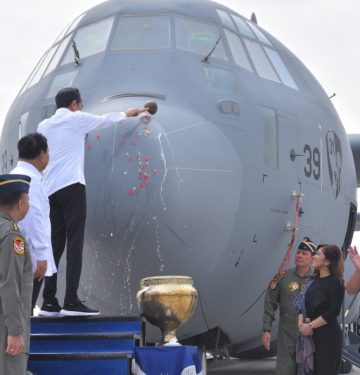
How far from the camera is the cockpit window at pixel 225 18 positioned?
26.1 ft

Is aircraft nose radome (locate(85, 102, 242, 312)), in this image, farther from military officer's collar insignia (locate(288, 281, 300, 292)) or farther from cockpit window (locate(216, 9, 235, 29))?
cockpit window (locate(216, 9, 235, 29))

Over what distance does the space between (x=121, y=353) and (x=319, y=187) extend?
3635 millimetres

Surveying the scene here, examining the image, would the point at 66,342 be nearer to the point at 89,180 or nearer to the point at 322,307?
the point at 89,180

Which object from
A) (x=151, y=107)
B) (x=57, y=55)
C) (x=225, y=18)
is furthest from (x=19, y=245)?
(x=225, y=18)

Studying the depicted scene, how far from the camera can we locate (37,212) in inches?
194

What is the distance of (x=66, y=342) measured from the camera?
17.0 ft

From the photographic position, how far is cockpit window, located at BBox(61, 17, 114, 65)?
7.53 metres

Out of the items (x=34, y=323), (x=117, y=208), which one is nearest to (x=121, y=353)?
(x=34, y=323)

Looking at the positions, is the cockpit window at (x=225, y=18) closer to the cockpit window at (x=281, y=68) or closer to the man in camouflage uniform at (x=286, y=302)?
the cockpit window at (x=281, y=68)

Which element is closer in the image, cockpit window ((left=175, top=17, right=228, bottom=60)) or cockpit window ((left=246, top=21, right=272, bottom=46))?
cockpit window ((left=175, top=17, right=228, bottom=60))

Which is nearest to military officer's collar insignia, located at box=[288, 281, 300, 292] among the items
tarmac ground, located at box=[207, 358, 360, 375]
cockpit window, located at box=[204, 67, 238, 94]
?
cockpit window, located at box=[204, 67, 238, 94]

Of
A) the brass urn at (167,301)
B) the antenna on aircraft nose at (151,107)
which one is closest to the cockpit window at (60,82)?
the antenna on aircraft nose at (151,107)

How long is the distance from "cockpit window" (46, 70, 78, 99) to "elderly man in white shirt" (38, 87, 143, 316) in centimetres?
157

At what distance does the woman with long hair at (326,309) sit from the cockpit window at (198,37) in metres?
2.25
